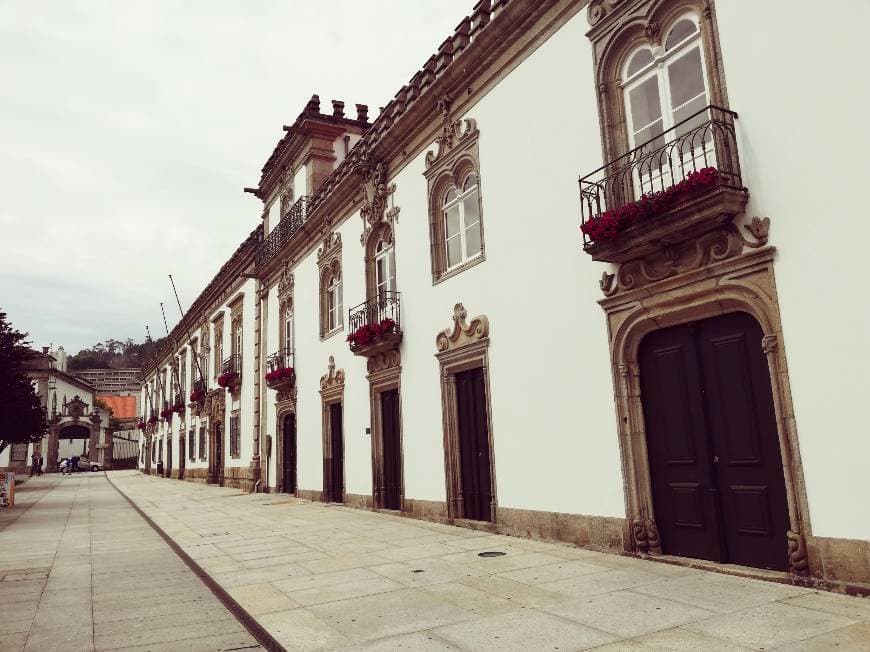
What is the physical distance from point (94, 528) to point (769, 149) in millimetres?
13436

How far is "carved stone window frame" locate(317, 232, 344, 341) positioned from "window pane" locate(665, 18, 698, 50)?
32.1 ft

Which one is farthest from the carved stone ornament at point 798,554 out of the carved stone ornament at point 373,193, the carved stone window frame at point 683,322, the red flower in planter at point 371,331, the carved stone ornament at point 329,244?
the carved stone ornament at point 329,244

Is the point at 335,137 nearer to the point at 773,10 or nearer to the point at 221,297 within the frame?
the point at 221,297

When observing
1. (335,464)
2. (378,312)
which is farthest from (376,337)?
(335,464)

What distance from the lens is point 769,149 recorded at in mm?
6129

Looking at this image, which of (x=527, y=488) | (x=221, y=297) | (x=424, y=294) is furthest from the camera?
(x=221, y=297)

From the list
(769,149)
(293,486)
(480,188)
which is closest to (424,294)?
(480,188)

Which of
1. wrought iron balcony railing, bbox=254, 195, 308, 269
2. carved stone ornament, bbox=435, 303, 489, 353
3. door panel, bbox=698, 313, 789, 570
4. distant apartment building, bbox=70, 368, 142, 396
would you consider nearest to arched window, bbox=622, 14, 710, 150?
door panel, bbox=698, 313, 789, 570

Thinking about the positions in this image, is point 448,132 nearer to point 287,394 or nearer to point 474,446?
point 474,446

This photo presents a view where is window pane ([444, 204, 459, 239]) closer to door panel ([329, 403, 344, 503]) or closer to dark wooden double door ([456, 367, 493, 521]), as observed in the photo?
dark wooden double door ([456, 367, 493, 521])

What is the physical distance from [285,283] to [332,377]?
5.13 meters

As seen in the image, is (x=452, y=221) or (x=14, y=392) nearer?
(x=452, y=221)

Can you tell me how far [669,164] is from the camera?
7039 millimetres

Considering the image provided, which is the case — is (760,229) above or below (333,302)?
below
